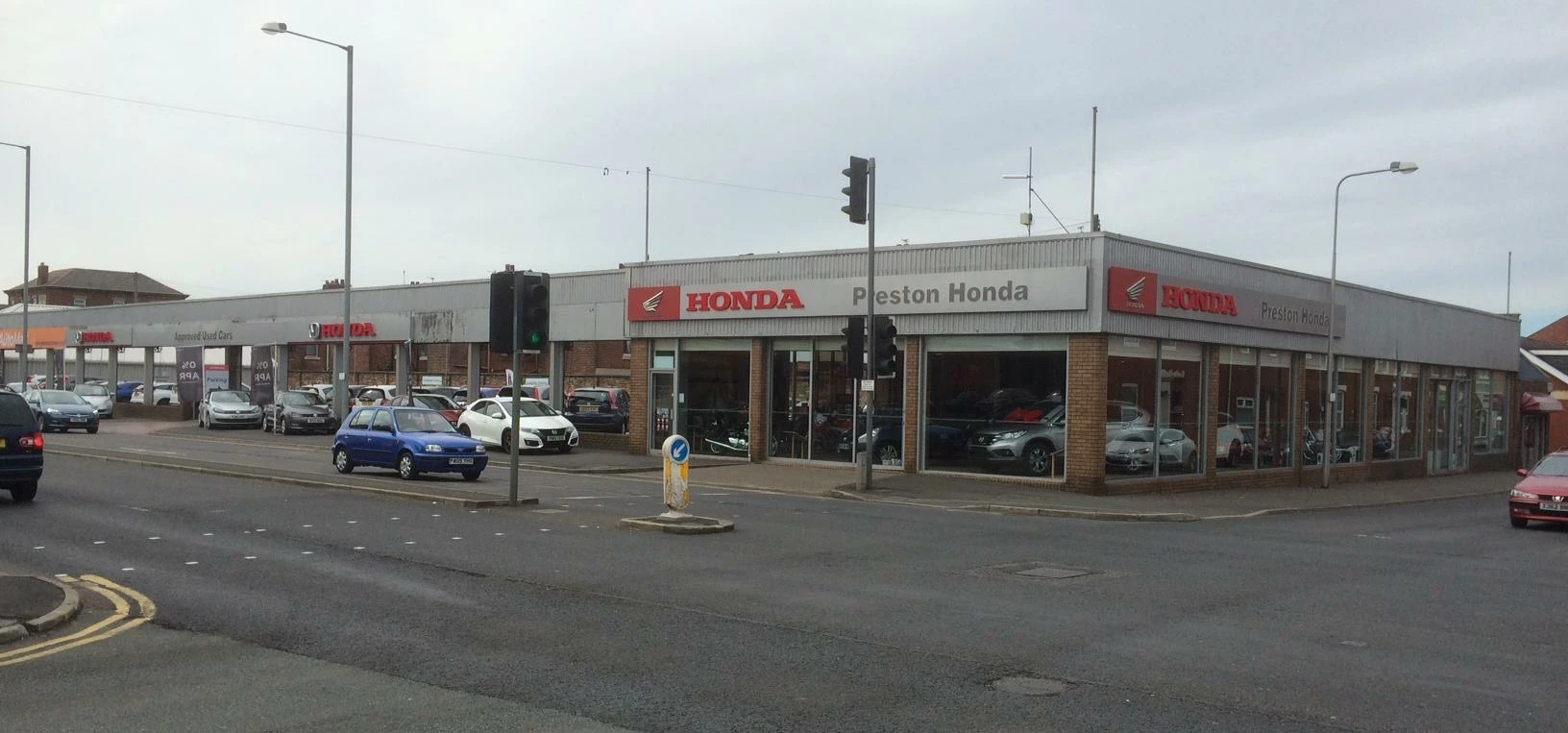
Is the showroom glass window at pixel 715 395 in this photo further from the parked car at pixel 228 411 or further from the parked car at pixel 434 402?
the parked car at pixel 228 411

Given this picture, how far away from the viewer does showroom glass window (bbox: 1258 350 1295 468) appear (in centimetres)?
3125

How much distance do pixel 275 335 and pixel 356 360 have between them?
27813mm

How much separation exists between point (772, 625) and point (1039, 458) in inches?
675

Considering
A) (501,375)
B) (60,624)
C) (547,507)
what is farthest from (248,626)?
(501,375)

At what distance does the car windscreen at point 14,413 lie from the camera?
17.9 m

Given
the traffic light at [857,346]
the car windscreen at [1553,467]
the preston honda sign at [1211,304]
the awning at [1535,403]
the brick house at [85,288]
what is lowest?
the car windscreen at [1553,467]

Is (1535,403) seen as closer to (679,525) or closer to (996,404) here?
(996,404)

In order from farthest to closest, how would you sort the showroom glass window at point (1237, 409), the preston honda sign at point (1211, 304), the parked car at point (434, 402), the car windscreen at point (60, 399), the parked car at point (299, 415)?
1. the parked car at point (299, 415)
2. the car windscreen at point (60, 399)
3. the parked car at point (434, 402)
4. the showroom glass window at point (1237, 409)
5. the preston honda sign at point (1211, 304)

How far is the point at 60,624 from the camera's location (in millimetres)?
9656

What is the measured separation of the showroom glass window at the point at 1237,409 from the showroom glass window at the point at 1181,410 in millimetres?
832

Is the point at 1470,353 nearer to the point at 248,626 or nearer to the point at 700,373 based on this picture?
the point at 700,373

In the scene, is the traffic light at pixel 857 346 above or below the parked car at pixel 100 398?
above

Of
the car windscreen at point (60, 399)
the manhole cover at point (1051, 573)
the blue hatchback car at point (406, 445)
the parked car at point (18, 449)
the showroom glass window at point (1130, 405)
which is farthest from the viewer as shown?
the car windscreen at point (60, 399)

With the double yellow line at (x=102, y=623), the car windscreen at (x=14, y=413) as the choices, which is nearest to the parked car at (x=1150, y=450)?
the car windscreen at (x=14, y=413)
